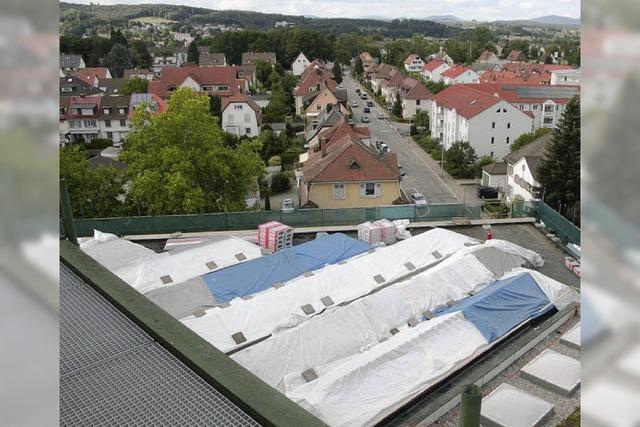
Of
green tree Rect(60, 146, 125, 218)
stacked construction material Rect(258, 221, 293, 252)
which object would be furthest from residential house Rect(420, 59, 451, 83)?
stacked construction material Rect(258, 221, 293, 252)

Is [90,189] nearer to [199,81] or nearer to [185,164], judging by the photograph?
[185,164]

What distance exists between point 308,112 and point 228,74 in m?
7.52

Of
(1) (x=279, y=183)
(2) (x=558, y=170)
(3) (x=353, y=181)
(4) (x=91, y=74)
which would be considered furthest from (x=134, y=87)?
(2) (x=558, y=170)

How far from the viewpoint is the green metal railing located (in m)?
11.6

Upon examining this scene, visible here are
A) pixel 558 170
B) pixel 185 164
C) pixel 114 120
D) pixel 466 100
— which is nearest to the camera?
pixel 185 164

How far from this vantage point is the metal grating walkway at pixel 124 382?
240 cm

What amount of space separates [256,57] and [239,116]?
1327 inches

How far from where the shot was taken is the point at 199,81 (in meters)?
42.9

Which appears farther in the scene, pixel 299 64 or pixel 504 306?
pixel 299 64

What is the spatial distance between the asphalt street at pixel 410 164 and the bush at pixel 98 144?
50.7 ft

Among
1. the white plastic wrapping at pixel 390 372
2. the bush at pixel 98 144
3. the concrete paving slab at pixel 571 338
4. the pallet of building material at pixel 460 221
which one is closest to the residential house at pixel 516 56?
the bush at pixel 98 144

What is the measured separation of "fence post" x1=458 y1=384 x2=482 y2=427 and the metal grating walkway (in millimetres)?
936

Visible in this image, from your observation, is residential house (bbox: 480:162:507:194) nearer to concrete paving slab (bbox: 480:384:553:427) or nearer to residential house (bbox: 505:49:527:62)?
concrete paving slab (bbox: 480:384:553:427)

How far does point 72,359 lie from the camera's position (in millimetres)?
2834
